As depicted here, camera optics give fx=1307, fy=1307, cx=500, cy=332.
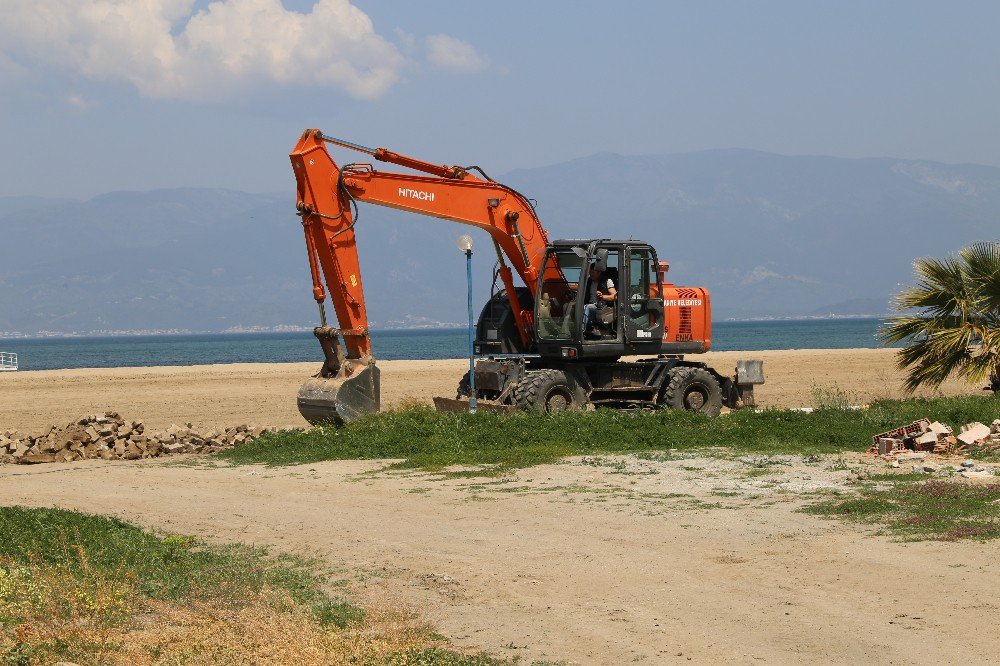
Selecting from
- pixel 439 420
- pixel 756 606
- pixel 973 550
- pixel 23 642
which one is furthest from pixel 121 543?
pixel 439 420

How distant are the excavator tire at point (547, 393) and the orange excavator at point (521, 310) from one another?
0.02 m

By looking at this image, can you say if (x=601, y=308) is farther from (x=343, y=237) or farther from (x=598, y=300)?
(x=343, y=237)

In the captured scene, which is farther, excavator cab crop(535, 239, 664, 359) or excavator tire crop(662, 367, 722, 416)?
excavator tire crop(662, 367, 722, 416)

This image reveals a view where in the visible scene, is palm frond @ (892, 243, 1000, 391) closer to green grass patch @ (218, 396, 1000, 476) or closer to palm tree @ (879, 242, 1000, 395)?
palm tree @ (879, 242, 1000, 395)

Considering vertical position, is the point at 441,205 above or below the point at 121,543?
above

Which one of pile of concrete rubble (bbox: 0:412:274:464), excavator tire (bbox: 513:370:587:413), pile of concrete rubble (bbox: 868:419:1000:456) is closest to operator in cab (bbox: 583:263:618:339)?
excavator tire (bbox: 513:370:587:413)

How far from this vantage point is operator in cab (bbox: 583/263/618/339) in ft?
69.7

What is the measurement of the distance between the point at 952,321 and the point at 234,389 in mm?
22191

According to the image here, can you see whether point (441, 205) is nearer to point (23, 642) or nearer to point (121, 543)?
point (121, 543)

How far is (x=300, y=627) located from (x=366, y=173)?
12983 millimetres

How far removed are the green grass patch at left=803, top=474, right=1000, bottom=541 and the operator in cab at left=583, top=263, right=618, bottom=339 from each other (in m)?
8.33

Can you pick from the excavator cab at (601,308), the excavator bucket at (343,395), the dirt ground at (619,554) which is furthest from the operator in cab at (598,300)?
the dirt ground at (619,554)

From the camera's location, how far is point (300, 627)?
25.6ft

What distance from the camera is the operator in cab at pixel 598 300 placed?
21.2m
